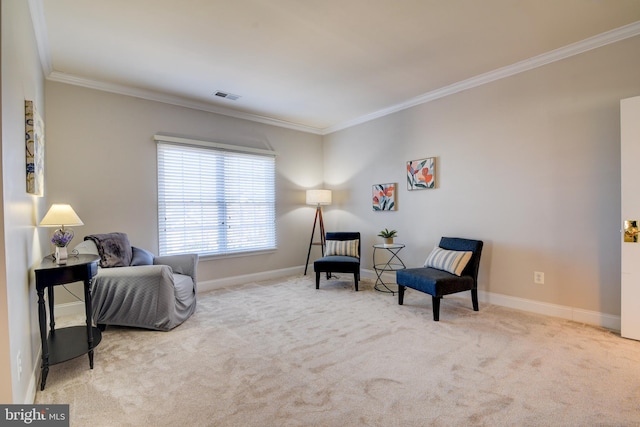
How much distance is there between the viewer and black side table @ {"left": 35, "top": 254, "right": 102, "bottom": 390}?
2076 millimetres

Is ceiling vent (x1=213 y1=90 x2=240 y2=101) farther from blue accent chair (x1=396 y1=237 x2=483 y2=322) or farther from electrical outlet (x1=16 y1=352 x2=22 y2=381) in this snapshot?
electrical outlet (x1=16 y1=352 x2=22 y2=381)

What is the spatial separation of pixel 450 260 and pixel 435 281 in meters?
0.48

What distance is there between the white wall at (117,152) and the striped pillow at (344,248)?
1240mm

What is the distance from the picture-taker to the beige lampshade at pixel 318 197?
536 centimetres

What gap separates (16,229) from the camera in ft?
5.78

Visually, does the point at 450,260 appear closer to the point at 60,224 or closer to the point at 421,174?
the point at 421,174

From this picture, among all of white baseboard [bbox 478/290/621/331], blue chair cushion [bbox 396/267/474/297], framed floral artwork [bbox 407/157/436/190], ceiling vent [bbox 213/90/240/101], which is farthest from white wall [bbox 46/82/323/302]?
white baseboard [bbox 478/290/621/331]

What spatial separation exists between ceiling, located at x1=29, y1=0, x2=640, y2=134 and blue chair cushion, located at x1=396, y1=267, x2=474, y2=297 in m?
2.29

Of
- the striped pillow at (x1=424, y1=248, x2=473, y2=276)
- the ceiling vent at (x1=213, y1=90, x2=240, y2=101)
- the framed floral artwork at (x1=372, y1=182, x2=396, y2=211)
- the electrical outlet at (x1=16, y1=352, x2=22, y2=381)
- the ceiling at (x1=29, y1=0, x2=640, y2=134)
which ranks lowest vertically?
the electrical outlet at (x1=16, y1=352, x2=22, y2=381)

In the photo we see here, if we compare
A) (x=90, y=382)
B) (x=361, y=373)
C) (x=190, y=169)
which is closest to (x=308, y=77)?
(x=190, y=169)

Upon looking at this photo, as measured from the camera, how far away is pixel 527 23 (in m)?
2.65

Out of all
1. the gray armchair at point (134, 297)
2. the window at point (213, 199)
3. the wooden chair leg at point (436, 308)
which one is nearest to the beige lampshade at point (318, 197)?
the window at point (213, 199)

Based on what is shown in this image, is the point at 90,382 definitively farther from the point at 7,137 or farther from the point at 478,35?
the point at 478,35

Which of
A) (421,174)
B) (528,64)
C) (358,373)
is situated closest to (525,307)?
(421,174)
